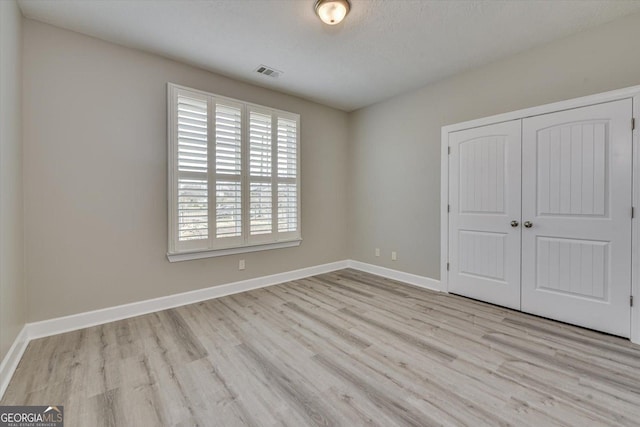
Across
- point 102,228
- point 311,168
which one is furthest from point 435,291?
point 102,228

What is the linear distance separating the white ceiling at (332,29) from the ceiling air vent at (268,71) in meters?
0.07

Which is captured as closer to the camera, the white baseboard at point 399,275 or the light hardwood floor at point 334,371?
the light hardwood floor at point 334,371

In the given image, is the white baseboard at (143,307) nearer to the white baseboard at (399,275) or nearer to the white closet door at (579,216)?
the white baseboard at (399,275)

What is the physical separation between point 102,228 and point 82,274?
1.51ft

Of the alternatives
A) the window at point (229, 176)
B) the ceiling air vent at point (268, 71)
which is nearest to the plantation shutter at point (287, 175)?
the window at point (229, 176)

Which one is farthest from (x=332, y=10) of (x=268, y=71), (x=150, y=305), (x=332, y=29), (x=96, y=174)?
(x=150, y=305)

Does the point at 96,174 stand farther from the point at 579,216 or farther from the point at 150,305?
the point at 579,216

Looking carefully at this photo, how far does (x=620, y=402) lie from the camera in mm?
1615

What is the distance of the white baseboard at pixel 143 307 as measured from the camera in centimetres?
247

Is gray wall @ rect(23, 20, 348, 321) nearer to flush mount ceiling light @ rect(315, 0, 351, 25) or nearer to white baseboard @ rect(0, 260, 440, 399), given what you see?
white baseboard @ rect(0, 260, 440, 399)

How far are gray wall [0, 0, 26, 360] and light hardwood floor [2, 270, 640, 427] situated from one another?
394 mm

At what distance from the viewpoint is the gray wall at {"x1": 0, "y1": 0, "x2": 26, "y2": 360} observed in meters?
1.82

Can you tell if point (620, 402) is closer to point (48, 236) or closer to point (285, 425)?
point (285, 425)

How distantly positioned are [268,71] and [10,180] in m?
2.60
